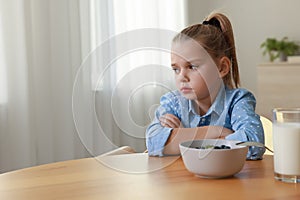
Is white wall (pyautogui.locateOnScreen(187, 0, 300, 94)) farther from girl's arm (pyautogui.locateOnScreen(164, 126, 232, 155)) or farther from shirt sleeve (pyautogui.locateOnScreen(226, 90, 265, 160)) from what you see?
girl's arm (pyautogui.locateOnScreen(164, 126, 232, 155))

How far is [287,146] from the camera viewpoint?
98 centimetres

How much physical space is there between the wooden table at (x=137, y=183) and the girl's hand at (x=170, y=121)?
0.12 metres

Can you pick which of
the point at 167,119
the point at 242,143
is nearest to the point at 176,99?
the point at 167,119

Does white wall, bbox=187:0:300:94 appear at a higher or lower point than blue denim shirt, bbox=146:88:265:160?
higher

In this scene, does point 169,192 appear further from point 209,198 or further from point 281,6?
point 281,6

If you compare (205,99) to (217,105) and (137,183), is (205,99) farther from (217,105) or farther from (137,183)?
(137,183)

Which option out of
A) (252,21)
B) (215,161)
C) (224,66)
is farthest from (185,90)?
(252,21)

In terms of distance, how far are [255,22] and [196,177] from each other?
3300mm

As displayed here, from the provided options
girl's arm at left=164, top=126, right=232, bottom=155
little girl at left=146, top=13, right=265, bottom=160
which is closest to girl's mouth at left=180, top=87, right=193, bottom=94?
little girl at left=146, top=13, right=265, bottom=160

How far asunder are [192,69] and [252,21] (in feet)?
9.92

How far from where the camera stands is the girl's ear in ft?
4.72

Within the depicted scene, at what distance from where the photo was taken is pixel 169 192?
3.01 ft

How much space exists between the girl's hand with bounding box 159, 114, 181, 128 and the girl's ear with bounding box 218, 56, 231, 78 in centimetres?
20

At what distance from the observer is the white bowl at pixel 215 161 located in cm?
99
